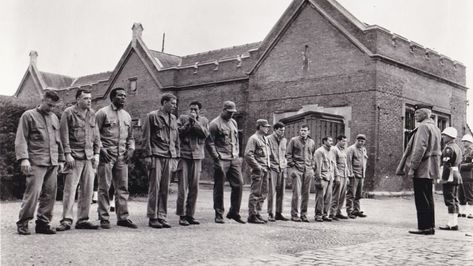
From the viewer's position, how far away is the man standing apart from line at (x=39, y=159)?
6203 millimetres

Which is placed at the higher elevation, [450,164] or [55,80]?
[55,80]

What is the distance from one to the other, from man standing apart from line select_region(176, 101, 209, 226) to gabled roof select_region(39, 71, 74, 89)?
34.9m

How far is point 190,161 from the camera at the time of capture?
8.20m

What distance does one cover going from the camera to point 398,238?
6934 millimetres

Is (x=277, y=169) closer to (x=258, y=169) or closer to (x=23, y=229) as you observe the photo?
(x=258, y=169)

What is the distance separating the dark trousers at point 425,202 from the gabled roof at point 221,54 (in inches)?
721

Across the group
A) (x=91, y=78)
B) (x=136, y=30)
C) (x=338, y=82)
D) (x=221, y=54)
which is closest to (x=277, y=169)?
(x=338, y=82)

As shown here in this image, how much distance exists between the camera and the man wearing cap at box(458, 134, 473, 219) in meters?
11.2

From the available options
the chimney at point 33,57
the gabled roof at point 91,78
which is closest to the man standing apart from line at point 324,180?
the gabled roof at point 91,78

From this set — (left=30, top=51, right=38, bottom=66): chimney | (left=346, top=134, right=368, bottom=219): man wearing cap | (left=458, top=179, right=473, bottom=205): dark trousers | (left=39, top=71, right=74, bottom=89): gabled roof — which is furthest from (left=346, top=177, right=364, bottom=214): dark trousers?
(left=30, top=51, right=38, bottom=66): chimney

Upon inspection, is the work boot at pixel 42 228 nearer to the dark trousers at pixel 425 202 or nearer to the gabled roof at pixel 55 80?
the dark trousers at pixel 425 202

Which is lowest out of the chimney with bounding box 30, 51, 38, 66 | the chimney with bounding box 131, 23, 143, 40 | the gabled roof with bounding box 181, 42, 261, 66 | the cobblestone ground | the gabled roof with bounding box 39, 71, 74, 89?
the cobblestone ground

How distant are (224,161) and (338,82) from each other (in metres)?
11.0

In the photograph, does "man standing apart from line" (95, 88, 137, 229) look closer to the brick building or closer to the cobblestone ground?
the cobblestone ground
